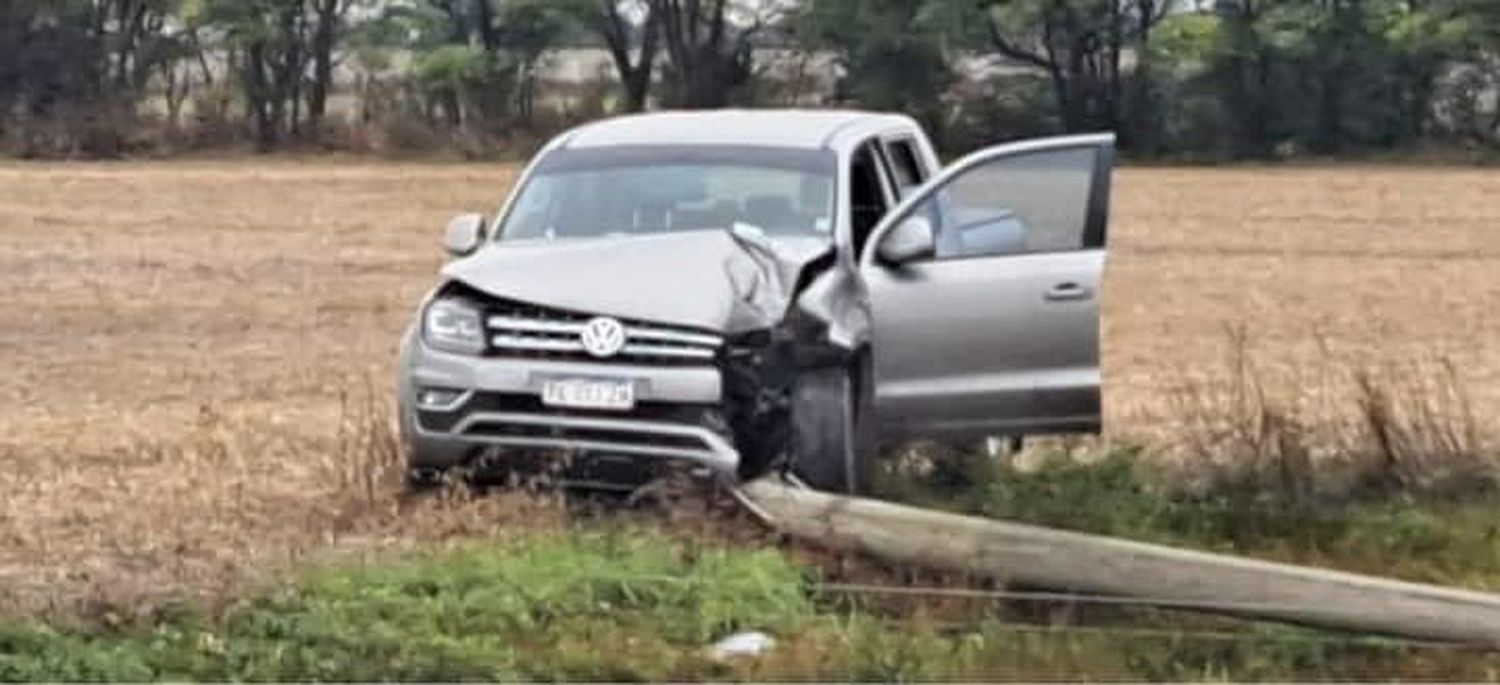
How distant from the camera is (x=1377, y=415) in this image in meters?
11.3

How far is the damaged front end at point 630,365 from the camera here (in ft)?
34.0

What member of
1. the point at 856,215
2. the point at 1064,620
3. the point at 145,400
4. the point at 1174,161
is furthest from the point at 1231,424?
the point at 1174,161

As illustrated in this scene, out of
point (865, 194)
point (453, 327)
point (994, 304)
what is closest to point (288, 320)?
point (865, 194)

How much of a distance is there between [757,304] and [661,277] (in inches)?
16.0

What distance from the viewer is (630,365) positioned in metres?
10.4

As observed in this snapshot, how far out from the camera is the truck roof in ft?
41.9

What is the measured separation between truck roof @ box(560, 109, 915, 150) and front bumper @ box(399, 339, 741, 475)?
246cm

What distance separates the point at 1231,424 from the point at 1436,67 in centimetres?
4765

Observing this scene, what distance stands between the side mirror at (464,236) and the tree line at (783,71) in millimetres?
45726

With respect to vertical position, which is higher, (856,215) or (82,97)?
(856,215)

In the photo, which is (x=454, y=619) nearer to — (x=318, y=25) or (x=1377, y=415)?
(x=1377, y=415)

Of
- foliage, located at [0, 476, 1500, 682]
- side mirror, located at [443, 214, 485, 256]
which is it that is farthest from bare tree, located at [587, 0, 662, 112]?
foliage, located at [0, 476, 1500, 682]

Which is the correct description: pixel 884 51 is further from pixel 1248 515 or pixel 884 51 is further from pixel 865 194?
pixel 1248 515

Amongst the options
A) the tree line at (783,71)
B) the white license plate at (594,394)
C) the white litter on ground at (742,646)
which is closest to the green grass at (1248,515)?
the white license plate at (594,394)
